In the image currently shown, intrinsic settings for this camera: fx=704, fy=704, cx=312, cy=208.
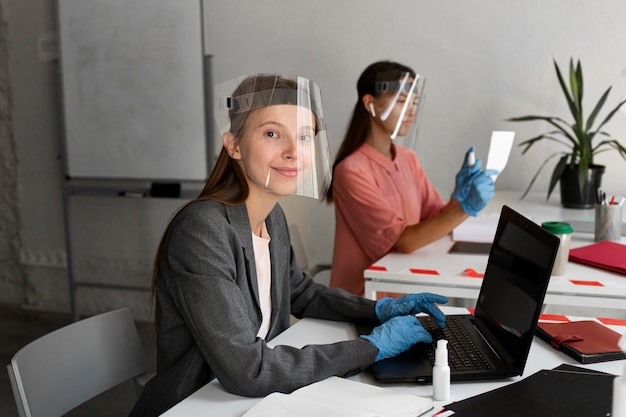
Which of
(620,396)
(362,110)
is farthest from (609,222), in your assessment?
(620,396)

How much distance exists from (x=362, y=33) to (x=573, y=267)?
1652 millimetres

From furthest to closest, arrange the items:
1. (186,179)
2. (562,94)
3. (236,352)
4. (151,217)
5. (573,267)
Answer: (151,217) → (186,179) → (562,94) → (573,267) → (236,352)

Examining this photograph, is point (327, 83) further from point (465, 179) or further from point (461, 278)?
point (461, 278)

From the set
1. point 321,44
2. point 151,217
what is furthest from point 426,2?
point 151,217

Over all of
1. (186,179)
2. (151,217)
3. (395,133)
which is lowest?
(151,217)

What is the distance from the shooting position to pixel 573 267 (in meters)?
1.97

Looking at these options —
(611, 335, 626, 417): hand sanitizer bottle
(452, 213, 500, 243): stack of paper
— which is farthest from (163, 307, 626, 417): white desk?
(452, 213, 500, 243): stack of paper

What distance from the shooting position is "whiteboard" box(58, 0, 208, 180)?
3426 mm

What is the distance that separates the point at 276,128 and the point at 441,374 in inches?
21.9

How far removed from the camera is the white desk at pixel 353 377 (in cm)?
114

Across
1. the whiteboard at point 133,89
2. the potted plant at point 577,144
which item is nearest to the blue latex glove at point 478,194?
the potted plant at point 577,144

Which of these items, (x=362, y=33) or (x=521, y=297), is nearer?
(x=521, y=297)

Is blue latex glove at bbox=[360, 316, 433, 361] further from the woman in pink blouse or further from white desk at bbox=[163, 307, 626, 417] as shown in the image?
the woman in pink blouse

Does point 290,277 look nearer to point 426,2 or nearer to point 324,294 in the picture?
point 324,294
